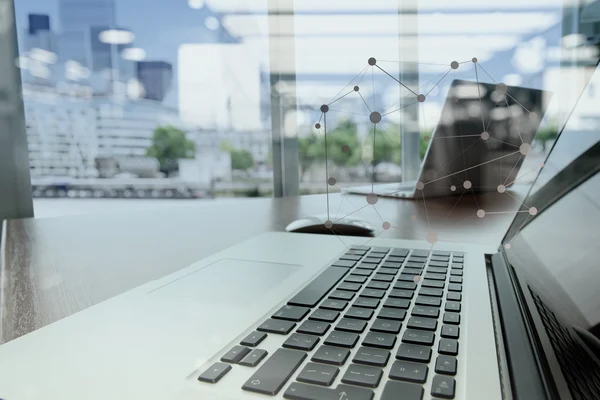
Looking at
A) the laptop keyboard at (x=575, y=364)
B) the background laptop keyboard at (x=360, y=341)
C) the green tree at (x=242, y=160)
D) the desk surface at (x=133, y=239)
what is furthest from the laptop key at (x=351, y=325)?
the green tree at (x=242, y=160)

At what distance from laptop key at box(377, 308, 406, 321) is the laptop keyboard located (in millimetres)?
85

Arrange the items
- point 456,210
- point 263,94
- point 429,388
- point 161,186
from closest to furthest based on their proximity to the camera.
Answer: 1. point 429,388
2. point 456,210
3. point 263,94
4. point 161,186

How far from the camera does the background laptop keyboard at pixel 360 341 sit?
0.19 meters

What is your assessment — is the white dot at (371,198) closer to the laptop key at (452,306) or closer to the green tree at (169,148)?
the laptop key at (452,306)

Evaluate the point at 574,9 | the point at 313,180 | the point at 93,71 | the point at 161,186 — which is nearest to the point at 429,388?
the point at 313,180

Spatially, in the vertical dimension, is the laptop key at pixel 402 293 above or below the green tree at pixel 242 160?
below

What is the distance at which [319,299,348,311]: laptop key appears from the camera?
0.98ft

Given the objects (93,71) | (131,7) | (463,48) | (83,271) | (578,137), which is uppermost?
(131,7)

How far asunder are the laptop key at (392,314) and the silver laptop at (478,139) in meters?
0.23

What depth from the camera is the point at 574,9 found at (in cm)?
61

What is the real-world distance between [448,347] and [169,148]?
0.81 meters

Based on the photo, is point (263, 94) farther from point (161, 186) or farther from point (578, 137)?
point (578, 137)

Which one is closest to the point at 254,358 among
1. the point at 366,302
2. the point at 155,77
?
the point at 366,302

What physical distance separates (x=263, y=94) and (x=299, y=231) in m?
0.33
